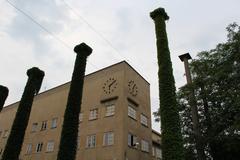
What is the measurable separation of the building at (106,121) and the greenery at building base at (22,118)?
4795 mm

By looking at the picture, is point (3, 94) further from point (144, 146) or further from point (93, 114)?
Answer: point (144, 146)

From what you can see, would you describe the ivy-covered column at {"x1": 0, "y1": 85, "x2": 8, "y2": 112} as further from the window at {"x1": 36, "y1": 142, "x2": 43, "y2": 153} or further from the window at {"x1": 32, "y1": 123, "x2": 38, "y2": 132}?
the window at {"x1": 36, "y1": 142, "x2": 43, "y2": 153}

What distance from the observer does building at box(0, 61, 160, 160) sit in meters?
25.1

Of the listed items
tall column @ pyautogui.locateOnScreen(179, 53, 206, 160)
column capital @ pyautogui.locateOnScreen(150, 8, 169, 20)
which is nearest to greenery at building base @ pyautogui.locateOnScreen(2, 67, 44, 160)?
column capital @ pyautogui.locateOnScreen(150, 8, 169, 20)

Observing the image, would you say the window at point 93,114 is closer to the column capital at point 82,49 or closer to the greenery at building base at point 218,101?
the column capital at point 82,49

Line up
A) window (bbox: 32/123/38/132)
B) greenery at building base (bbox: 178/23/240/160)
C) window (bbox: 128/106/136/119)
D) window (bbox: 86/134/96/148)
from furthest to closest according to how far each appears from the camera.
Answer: window (bbox: 32/123/38/132), window (bbox: 128/106/136/119), window (bbox: 86/134/96/148), greenery at building base (bbox: 178/23/240/160)

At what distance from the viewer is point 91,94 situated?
30.3 meters

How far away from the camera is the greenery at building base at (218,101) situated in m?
18.7

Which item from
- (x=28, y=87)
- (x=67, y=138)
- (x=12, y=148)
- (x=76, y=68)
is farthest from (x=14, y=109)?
(x=67, y=138)

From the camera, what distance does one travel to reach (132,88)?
29125 mm

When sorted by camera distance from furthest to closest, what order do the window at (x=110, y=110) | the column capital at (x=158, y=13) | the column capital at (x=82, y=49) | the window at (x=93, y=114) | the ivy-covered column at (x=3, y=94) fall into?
the ivy-covered column at (x=3, y=94)
the window at (x=93, y=114)
the column capital at (x=82, y=49)
the window at (x=110, y=110)
the column capital at (x=158, y=13)

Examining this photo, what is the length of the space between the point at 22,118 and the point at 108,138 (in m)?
10.8

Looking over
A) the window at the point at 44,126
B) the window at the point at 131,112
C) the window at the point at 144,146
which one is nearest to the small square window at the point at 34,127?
the window at the point at 44,126

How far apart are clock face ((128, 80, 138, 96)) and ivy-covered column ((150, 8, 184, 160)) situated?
26.8 feet
